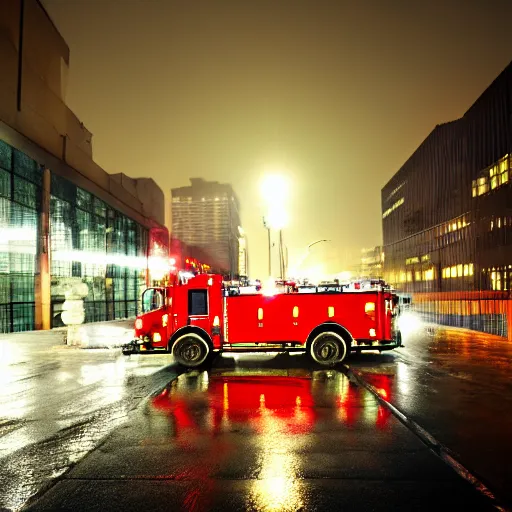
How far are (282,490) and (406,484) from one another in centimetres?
129

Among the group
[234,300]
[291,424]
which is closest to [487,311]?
[234,300]

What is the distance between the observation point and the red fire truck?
13.5m

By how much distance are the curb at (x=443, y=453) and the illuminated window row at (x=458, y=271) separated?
39.9 m

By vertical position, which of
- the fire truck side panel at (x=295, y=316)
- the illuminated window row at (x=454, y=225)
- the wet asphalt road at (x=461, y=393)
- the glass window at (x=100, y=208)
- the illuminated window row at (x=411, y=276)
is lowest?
the wet asphalt road at (x=461, y=393)

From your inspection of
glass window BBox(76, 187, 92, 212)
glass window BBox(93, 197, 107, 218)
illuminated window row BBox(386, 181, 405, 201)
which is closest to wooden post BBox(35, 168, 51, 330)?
glass window BBox(76, 187, 92, 212)

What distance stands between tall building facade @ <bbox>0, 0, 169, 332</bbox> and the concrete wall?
2.8 inches

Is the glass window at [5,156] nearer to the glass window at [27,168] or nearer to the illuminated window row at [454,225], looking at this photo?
the glass window at [27,168]

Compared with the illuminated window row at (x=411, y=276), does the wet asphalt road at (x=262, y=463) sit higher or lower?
lower

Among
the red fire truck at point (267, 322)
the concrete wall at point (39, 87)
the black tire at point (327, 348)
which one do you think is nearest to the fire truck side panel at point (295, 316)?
the red fire truck at point (267, 322)

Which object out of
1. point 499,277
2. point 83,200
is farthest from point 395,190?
point 83,200

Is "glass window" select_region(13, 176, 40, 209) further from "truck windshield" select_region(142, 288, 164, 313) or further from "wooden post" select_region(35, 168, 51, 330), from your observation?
"truck windshield" select_region(142, 288, 164, 313)

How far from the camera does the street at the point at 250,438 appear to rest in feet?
15.9

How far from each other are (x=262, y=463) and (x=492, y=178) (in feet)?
136

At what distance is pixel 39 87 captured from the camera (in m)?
34.8
